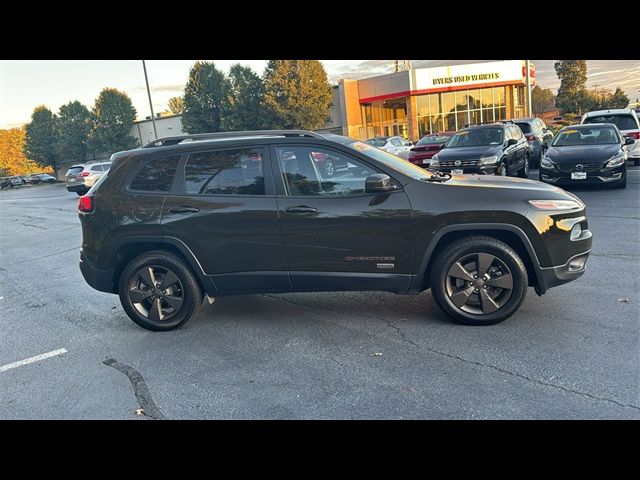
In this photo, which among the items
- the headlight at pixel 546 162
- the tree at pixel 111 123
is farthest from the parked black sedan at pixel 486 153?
the tree at pixel 111 123

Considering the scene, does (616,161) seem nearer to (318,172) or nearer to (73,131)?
(318,172)

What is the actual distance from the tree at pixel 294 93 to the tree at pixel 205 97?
202 inches

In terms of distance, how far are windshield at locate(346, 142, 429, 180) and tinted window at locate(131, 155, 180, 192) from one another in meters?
1.76

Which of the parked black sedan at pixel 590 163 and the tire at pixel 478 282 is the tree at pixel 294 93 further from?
the tire at pixel 478 282

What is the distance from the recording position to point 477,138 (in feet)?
43.1

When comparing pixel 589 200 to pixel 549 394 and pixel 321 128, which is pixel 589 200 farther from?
pixel 321 128

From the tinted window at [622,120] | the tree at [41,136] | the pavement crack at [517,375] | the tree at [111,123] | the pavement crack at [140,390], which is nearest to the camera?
the pavement crack at [517,375]

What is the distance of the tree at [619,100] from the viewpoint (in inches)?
2519

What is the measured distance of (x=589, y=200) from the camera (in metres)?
10.3

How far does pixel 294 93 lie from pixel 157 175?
37.8m

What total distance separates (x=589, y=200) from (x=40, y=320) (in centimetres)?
1018

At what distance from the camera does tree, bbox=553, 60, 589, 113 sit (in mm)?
56750

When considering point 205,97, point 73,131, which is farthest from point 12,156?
point 205,97

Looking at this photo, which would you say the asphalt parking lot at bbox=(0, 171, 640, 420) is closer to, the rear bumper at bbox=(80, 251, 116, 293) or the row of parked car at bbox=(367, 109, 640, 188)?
the rear bumper at bbox=(80, 251, 116, 293)
